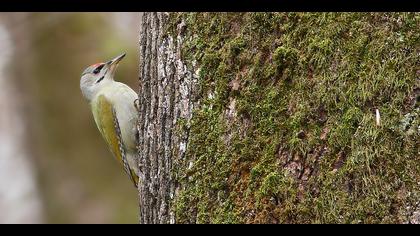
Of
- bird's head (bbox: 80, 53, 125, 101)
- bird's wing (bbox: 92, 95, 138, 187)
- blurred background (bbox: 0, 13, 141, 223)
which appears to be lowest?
blurred background (bbox: 0, 13, 141, 223)

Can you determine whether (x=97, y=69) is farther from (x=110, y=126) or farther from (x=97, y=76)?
(x=110, y=126)

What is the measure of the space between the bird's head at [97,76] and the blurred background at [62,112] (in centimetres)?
233

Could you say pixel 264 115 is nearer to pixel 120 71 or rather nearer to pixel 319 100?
pixel 319 100

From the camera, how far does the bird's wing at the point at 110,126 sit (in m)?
5.56

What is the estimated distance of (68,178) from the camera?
362 inches

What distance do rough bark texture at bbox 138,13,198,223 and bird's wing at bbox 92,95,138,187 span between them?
1.57 meters

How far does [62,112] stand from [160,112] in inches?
220

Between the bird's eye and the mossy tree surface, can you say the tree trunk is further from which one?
the bird's eye

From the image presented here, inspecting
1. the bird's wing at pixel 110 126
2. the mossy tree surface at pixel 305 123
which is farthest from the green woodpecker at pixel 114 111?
the mossy tree surface at pixel 305 123

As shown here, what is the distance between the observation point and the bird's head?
6.25 metres

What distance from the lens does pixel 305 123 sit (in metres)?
3.22

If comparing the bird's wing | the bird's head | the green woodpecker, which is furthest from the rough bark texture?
the bird's head

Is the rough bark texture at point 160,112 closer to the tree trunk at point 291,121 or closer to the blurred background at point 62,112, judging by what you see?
the tree trunk at point 291,121
